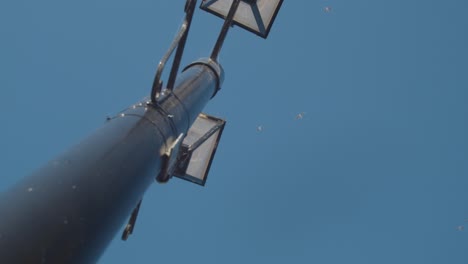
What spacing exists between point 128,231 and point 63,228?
2.84 meters

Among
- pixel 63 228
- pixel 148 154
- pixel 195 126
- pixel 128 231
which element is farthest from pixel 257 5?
pixel 63 228

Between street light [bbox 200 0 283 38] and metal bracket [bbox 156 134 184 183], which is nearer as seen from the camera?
metal bracket [bbox 156 134 184 183]

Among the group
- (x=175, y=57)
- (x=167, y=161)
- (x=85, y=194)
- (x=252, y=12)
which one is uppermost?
(x=252, y=12)

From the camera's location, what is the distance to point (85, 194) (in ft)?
6.13

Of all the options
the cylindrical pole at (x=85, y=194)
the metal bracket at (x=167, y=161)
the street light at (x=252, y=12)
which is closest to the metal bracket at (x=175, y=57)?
the cylindrical pole at (x=85, y=194)

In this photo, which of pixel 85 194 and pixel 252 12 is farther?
pixel 252 12

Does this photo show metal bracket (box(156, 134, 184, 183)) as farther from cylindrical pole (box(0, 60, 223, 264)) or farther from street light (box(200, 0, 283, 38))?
street light (box(200, 0, 283, 38))

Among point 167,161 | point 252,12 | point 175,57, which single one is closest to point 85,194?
point 167,161

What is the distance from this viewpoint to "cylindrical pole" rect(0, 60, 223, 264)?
152cm

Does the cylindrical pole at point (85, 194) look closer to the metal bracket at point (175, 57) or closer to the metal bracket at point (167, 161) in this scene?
the metal bracket at point (167, 161)

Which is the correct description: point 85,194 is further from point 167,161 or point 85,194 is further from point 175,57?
point 175,57

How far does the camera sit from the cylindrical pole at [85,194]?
1519 mm

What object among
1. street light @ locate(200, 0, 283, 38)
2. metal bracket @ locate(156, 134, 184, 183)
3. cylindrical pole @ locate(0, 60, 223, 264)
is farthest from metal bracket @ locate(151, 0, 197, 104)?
street light @ locate(200, 0, 283, 38)

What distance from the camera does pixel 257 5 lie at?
21.4 ft
